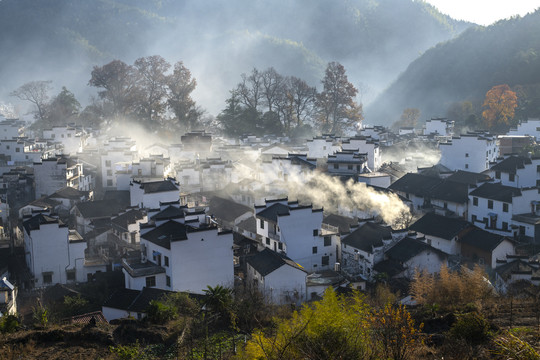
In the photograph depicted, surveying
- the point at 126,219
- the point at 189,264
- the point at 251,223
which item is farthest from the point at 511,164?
the point at 126,219

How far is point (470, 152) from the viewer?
34938 mm

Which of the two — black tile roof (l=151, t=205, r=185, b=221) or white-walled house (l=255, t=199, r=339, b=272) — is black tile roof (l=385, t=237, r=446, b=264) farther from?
black tile roof (l=151, t=205, r=185, b=221)

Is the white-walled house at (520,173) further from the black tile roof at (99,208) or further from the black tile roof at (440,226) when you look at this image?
the black tile roof at (99,208)

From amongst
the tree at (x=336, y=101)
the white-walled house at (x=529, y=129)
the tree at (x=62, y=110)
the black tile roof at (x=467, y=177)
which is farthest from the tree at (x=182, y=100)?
the white-walled house at (x=529, y=129)

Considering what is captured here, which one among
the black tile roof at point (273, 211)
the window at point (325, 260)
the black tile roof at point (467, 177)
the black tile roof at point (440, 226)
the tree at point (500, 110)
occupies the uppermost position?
the tree at point (500, 110)

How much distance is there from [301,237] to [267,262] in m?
3.37

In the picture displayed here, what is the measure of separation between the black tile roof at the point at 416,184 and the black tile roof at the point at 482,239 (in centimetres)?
540

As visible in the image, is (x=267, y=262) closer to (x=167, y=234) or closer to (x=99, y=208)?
(x=167, y=234)

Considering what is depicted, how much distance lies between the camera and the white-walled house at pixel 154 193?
27.5 metres

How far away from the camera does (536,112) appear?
48656mm

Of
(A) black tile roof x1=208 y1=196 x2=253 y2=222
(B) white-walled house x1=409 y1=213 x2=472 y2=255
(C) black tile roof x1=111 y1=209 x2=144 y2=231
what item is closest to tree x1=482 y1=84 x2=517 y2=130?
(B) white-walled house x1=409 y1=213 x2=472 y2=255

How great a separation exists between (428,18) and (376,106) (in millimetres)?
38351

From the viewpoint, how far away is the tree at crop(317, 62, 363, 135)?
49844 millimetres

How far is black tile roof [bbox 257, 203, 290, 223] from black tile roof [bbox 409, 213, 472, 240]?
6.13 meters
